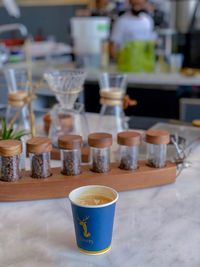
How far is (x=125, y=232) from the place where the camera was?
738 millimetres

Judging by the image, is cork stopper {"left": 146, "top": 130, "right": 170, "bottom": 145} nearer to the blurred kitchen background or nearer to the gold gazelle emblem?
the gold gazelle emblem

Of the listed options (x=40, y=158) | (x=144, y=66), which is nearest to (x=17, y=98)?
(x=40, y=158)

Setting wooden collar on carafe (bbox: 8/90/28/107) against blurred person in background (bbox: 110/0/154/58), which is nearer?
wooden collar on carafe (bbox: 8/90/28/107)

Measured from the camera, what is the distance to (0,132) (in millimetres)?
1079

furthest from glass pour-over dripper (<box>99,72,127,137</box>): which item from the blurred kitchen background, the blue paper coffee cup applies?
the blurred kitchen background

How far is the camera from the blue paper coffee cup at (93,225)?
2.11 ft

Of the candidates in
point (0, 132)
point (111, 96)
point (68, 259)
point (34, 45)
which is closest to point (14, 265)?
point (68, 259)

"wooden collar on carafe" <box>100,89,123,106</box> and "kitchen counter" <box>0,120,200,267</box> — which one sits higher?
"wooden collar on carafe" <box>100,89,123,106</box>

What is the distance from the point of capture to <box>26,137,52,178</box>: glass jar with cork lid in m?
0.87

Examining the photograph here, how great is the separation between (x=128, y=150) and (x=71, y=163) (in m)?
0.15

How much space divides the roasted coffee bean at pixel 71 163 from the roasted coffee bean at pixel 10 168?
0.39 ft

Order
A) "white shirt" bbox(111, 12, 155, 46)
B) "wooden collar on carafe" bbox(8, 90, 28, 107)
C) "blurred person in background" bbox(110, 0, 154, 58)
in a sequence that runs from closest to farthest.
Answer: "wooden collar on carafe" bbox(8, 90, 28, 107)
"blurred person in background" bbox(110, 0, 154, 58)
"white shirt" bbox(111, 12, 155, 46)

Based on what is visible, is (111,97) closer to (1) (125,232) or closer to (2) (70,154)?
(2) (70,154)

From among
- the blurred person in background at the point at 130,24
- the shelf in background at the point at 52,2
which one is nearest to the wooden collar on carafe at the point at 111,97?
the blurred person in background at the point at 130,24
